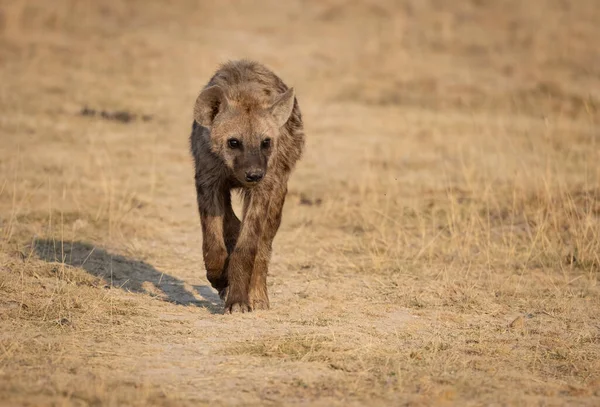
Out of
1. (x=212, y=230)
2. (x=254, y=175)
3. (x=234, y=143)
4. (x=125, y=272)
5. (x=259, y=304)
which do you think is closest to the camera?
(x=254, y=175)

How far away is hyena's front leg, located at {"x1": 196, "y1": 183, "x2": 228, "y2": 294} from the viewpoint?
247 inches

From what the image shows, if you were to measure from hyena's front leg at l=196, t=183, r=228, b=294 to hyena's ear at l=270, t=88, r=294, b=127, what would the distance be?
60 cm

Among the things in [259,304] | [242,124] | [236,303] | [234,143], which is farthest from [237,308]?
[242,124]

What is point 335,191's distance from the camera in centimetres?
1019

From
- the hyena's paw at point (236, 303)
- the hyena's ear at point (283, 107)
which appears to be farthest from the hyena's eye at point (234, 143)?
the hyena's paw at point (236, 303)

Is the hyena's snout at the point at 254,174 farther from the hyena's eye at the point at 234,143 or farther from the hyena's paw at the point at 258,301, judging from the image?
the hyena's paw at the point at 258,301

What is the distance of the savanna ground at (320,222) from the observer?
510 centimetres

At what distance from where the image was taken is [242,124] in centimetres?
620

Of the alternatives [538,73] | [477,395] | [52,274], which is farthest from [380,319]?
[538,73]

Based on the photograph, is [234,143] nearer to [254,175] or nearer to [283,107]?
[254,175]

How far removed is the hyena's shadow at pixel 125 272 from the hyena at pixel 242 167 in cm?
35

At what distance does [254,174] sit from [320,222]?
326cm

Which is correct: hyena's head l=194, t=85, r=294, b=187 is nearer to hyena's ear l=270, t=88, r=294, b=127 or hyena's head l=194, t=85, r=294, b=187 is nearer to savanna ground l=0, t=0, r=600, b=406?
hyena's ear l=270, t=88, r=294, b=127

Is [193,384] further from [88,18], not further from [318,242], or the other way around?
[88,18]
